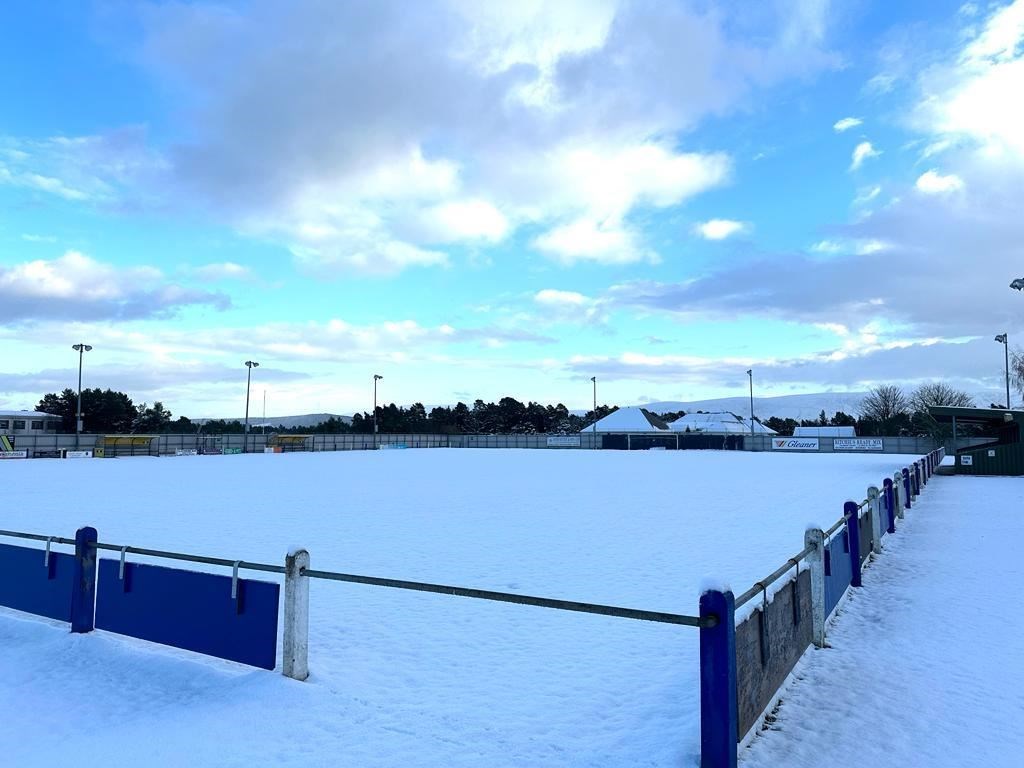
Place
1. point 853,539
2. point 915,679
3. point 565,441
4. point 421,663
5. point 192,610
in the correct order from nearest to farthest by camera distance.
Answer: point 915,679 < point 192,610 < point 421,663 < point 853,539 < point 565,441

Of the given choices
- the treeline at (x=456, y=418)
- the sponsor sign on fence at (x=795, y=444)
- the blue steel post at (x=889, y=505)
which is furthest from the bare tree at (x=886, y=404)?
the blue steel post at (x=889, y=505)

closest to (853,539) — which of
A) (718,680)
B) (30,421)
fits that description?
(718,680)

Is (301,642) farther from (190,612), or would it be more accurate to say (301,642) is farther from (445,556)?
(445,556)

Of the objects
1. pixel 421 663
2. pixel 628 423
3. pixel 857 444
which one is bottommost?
pixel 421 663

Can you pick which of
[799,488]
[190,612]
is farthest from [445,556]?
[799,488]

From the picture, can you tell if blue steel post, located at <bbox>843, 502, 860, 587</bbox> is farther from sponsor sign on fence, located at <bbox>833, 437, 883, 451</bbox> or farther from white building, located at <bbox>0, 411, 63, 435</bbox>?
white building, located at <bbox>0, 411, 63, 435</bbox>

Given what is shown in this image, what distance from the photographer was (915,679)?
6.14 meters

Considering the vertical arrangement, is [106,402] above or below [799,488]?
above

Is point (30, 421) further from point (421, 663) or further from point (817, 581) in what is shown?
point (817, 581)

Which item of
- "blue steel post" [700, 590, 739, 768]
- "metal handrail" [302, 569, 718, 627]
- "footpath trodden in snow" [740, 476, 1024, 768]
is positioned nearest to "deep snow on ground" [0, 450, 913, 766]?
"blue steel post" [700, 590, 739, 768]

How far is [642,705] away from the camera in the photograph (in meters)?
5.56

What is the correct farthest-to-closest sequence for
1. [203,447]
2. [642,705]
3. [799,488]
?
[203,447]
[799,488]
[642,705]

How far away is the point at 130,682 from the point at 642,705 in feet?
14.9

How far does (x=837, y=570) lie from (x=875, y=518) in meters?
4.31
